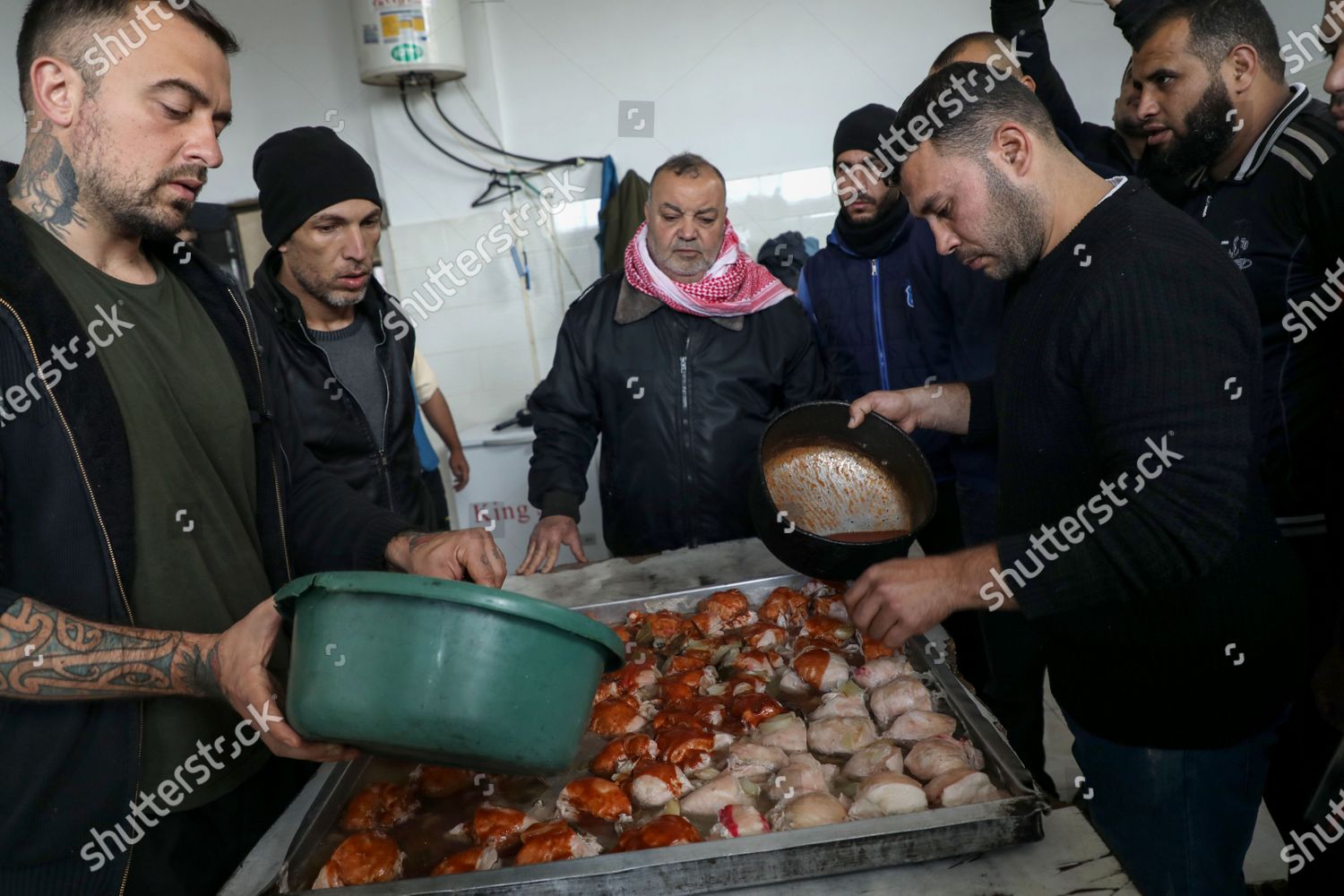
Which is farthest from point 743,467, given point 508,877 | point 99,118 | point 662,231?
point 99,118

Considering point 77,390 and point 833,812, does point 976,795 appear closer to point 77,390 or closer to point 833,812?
point 833,812

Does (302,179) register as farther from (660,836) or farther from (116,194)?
(660,836)

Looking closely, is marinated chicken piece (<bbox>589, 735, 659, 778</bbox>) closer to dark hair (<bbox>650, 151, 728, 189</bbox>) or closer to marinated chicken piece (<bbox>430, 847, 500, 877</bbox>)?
marinated chicken piece (<bbox>430, 847, 500, 877</bbox>)

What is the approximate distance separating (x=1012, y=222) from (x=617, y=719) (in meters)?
1.13

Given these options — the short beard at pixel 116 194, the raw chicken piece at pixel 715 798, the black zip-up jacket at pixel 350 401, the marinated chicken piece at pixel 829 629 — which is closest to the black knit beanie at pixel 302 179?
the black zip-up jacket at pixel 350 401

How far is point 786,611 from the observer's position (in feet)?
6.48

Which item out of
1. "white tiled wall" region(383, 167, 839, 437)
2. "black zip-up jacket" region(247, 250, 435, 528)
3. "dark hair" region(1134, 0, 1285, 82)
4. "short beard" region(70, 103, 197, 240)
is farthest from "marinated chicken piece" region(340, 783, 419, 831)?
"white tiled wall" region(383, 167, 839, 437)

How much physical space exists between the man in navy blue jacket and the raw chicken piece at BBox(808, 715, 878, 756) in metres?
1.18

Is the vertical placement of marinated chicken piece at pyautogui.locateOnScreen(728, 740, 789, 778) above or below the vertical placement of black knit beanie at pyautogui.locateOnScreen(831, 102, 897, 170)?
below

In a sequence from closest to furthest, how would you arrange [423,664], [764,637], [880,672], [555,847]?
[423,664], [555,847], [880,672], [764,637]

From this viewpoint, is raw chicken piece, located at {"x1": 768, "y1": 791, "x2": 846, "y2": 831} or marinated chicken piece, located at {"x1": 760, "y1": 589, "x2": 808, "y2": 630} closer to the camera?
raw chicken piece, located at {"x1": 768, "y1": 791, "x2": 846, "y2": 831}

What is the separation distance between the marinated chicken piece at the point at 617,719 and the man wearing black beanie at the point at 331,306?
124 centimetres

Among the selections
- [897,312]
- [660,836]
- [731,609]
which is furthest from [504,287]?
[660,836]

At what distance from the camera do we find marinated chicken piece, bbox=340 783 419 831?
4.55 ft
